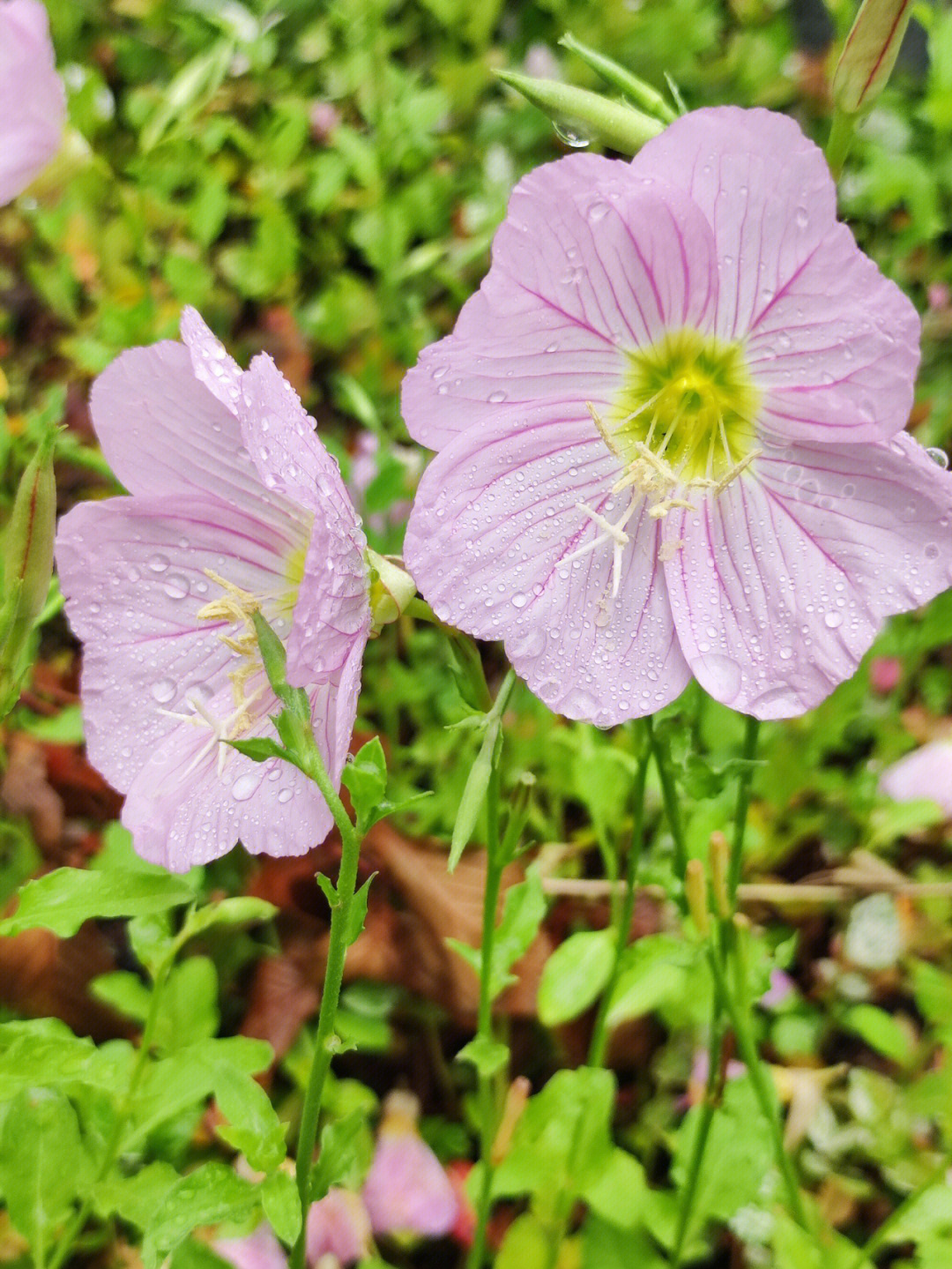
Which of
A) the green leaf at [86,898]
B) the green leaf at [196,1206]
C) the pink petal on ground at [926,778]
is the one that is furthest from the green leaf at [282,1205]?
the pink petal on ground at [926,778]

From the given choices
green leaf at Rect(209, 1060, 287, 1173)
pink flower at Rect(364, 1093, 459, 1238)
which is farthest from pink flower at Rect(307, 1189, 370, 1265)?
green leaf at Rect(209, 1060, 287, 1173)

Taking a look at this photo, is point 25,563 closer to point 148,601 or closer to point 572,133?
point 148,601

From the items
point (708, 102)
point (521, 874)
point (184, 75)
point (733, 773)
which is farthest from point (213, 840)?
point (708, 102)

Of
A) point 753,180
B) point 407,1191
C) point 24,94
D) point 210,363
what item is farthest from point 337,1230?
point 24,94

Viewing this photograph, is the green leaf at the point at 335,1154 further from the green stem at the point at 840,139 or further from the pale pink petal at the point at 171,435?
the green stem at the point at 840,139

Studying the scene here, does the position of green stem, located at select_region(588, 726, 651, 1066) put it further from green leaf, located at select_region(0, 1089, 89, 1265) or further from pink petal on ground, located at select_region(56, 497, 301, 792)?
green leaf, located at select_region(0, 1089, 89, 1265)

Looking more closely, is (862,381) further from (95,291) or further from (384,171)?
(95,291)
